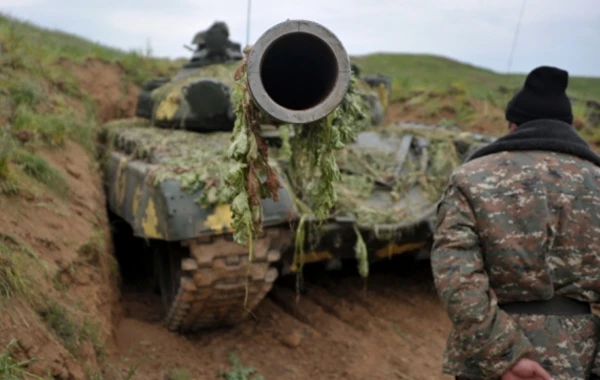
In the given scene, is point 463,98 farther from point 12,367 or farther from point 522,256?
point 12,367

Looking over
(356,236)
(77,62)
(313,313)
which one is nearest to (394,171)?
(356,236)

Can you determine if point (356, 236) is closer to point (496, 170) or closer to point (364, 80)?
point (496, 170)

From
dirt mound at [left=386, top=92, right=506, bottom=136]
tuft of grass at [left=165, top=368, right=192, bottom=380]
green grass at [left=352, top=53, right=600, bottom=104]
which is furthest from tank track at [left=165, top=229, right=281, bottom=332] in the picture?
green grass at [left=352, top=53, right=600, bottom=104]

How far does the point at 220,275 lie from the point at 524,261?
228cm

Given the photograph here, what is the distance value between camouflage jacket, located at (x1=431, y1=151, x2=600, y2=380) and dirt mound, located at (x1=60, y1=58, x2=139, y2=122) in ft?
23.5

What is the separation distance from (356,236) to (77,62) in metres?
6.66

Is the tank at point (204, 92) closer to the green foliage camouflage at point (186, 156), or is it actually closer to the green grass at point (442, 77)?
the green foliage camouflage at point (186, 156)

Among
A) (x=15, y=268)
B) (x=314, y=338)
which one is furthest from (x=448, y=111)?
(x=15, y=268)

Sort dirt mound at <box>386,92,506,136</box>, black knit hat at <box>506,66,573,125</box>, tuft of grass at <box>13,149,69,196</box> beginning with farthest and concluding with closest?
dirt mound at <box>386,92,506,136</box>
tuft of grass at <box>13,149,69,196</box>
black knit hat at <box>506,66,573,125</box>

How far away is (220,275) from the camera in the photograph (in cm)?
449

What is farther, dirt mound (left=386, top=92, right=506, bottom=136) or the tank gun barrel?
dirt mound (left=386, top=92, right=506, bottom=136)

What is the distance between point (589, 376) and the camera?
275cm

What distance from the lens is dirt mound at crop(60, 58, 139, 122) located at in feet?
31.4

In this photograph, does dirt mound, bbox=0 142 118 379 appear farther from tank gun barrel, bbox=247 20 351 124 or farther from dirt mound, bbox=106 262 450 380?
tank gun barrel, bbox=247 20 351 124
